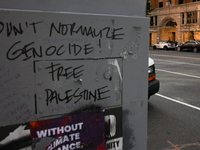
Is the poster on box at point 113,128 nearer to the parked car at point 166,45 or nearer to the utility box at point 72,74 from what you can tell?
the utility box at point 72,74

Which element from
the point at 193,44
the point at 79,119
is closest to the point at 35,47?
the point at 79,119

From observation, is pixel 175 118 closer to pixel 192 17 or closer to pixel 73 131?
pixel 73 131

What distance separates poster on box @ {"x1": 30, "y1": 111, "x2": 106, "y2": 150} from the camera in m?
1.81

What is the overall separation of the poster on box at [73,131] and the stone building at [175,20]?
3876 centimetres

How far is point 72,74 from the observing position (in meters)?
1.85

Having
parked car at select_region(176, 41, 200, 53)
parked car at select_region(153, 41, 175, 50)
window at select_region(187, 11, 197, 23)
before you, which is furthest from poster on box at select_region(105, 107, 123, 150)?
window at select_region(187, 11, 197, 23)

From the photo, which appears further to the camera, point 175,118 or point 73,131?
point 175,118

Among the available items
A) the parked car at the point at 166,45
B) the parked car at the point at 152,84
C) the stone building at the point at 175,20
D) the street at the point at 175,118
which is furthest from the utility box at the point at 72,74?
the stone building at the point at 175,20

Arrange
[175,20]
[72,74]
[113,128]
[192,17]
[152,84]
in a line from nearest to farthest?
[72,74]
[113,128]
[152,84]
[192,17]
[175,20]

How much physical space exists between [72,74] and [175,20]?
1694 inches

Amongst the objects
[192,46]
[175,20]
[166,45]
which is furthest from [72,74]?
[175,20]

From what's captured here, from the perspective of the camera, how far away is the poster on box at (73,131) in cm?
181

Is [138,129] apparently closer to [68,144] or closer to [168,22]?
[68,144]

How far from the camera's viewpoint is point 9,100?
1.68m
